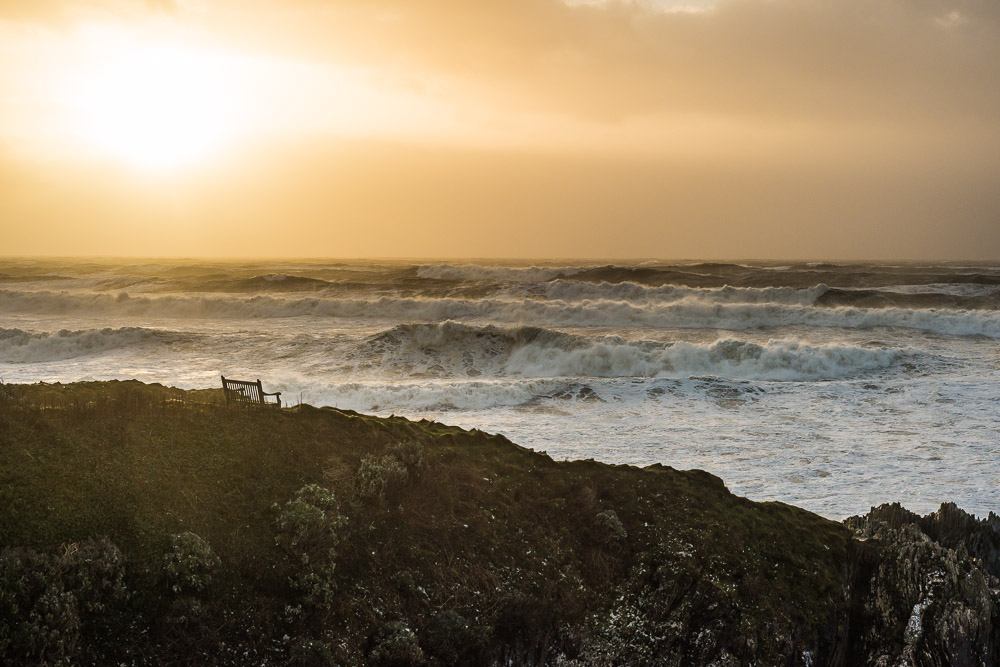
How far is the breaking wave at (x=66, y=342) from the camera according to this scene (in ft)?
109

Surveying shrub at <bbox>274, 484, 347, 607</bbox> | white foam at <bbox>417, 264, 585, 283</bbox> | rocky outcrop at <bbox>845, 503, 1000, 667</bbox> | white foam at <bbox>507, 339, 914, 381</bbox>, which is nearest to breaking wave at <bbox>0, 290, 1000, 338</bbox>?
white foam at <bbox>507, 339, 914, 381</bbox>

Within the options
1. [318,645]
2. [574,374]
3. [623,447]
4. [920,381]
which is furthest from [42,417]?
[920,381]

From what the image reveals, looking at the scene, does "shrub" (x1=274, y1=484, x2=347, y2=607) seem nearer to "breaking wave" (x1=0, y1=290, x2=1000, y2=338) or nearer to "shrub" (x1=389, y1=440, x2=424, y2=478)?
"shrub" (x1=389, y1=440, x2=424, y2=478)

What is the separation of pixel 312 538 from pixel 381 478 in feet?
3.86

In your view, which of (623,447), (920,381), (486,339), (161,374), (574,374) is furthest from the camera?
(486,339)

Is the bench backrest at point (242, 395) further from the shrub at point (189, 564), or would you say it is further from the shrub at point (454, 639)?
the shrub at point (454, 639)

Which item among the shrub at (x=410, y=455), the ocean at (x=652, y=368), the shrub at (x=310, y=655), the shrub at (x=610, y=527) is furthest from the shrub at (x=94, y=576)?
the ocean at (x=652, y=368)

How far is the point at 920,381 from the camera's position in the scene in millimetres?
23984

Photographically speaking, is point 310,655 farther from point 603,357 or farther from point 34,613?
point 603,357

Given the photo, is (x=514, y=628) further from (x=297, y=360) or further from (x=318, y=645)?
(x=297, y=360)

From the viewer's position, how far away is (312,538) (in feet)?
23.6

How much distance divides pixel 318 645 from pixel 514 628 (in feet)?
6.26

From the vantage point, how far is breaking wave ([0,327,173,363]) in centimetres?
3319

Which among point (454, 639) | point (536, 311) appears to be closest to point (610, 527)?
point (454, 639)
